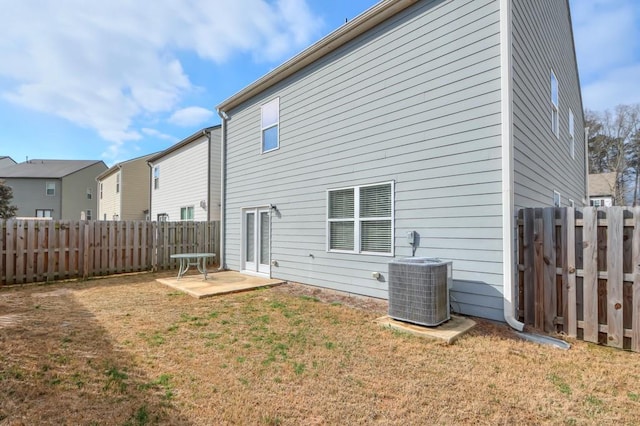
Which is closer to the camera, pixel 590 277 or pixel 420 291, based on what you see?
pixel 590 277

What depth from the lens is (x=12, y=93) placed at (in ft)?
39.3

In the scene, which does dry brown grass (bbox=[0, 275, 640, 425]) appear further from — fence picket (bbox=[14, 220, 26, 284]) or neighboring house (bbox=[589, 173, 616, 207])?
neighboring house (bbox=[589, 173, 616, 207])

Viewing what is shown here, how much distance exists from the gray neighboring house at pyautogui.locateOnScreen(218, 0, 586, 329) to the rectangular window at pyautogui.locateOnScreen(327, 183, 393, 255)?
0.08ft

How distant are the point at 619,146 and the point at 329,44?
33.4 meters

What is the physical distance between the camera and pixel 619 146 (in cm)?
2722

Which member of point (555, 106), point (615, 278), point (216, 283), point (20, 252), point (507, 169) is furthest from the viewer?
point (20, 252)

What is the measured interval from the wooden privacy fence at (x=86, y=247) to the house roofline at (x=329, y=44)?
522 centimetres

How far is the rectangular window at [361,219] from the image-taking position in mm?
5859

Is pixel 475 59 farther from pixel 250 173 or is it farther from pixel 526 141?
pixel 250 173

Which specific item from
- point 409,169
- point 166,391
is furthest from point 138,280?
point 409,169

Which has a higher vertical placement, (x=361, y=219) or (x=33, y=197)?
(x=33, y=197)

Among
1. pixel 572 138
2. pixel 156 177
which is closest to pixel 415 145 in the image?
pixel 572 138

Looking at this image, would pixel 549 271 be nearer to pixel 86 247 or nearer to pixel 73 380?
pixel 73 380

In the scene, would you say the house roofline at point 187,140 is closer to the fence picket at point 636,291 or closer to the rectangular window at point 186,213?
the rectangular window at point 186,213
